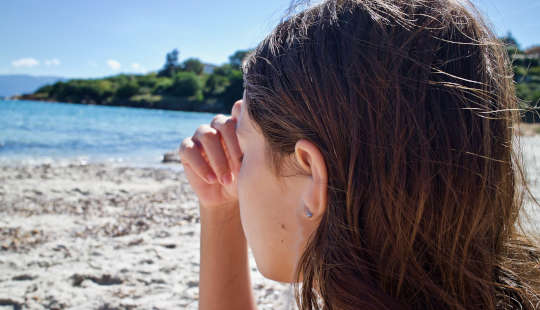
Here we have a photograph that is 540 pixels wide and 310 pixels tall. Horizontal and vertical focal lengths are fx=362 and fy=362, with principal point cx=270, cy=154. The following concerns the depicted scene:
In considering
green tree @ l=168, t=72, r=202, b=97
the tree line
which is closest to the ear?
the tree line

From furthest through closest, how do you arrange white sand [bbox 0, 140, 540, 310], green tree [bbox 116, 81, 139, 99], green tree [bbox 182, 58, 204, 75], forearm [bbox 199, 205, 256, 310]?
green tree [bbox 182, 58, 204, 75] → green tree [bbox 116, 81, 139, 99] → white sand [bbox 0, 140, 540, 310] → forearm [bbox 199, 205, 256, 310]

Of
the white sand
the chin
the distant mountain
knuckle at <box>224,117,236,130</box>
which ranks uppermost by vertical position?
the distant mountain

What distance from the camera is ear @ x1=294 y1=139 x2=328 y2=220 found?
75 cm

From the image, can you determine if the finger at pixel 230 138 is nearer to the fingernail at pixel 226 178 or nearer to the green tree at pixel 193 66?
the fingernail at pixel 226 178

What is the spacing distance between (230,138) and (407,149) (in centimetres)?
62

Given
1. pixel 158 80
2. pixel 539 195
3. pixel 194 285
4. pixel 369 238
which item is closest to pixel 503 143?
pixel 369 238

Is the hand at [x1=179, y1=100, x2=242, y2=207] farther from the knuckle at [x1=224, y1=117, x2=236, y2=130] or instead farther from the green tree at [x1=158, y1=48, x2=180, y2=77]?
the green tree at [x1=158, y1=48, x2=180, y2=77]

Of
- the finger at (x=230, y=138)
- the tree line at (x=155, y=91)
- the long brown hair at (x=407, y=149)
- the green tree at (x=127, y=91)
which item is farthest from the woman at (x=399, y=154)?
the green tree at (x=127, y=91)

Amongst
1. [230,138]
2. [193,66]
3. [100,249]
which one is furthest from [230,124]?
[193,66]

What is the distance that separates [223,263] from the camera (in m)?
1.29

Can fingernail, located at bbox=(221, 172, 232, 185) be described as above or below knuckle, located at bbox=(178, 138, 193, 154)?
below

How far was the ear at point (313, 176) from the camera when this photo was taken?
2.44 ft

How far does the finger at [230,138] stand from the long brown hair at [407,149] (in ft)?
1.31

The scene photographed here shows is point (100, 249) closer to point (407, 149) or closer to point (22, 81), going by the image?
point (407, 149)
